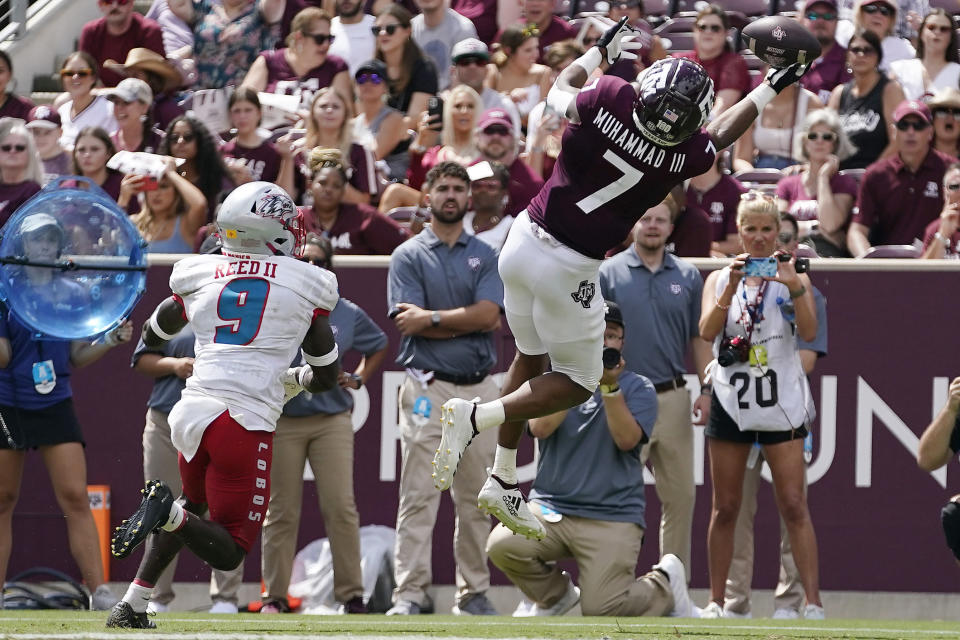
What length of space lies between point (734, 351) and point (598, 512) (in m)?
1.13

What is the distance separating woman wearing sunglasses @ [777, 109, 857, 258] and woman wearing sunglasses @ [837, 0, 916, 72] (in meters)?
1.49

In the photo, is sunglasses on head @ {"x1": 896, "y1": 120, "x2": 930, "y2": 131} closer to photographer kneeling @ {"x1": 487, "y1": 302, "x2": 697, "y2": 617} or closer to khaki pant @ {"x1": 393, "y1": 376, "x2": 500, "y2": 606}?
photographer kneeling @ {"x1": 487, "y1": 302, "x2": 697, "y2": 617}

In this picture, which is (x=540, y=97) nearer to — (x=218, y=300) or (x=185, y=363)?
(x=185, y=363)

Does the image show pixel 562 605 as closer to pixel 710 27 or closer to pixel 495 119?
pixel 495 119

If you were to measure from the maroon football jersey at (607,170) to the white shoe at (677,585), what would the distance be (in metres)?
2.41

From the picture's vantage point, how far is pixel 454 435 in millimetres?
6863

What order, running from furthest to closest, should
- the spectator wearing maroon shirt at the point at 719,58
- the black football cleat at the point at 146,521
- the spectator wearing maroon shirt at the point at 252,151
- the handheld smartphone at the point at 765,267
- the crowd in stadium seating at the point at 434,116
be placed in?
the spectator wearing maroon shirt at the point at 719,58, the spectator wearing maroon shirt at the point at 252,151, the crowd in stadium seating at the point at 434,116, the handheld smartphone at the point at 765,267, the black football cleat at the point at 146,521

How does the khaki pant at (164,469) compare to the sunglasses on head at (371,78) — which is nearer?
the khaki pant at (164,469)

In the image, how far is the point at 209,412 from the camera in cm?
675

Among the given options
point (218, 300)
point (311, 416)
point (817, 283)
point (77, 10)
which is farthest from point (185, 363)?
point (77, 10)

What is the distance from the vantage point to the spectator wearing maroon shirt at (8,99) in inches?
475

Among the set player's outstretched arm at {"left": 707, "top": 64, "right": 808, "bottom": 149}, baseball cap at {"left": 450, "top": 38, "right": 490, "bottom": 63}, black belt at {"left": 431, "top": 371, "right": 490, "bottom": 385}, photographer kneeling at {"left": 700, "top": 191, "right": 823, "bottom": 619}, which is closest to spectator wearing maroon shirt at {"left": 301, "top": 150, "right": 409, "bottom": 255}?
black belt at {"left": 431, "top": 371, "right": 490, "bottom": 385}

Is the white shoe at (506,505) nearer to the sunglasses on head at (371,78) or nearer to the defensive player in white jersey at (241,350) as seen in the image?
the defensive player in white jersey at (241,350)

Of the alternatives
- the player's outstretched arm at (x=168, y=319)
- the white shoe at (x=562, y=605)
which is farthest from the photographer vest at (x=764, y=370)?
the player's outstretched arm at (x=168, y=319)
